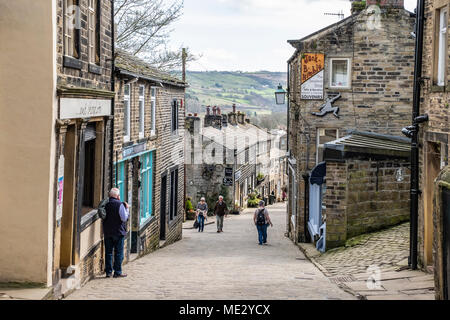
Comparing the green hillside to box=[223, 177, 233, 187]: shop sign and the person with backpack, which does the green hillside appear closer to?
box=[223, 177, 233, 187]: shop sign

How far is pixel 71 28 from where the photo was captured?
9.85 metres

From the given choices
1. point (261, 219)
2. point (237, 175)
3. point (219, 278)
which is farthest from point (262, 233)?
point (237, 175)

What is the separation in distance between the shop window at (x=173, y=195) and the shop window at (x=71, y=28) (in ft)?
40.1

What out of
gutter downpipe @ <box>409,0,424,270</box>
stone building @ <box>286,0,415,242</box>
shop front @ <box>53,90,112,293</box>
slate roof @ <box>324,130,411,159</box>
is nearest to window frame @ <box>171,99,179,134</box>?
stone building @ <box>286,0,415,242</box>

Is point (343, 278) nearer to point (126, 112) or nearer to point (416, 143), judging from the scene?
point (416, 143)

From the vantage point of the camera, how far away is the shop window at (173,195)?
22.3m

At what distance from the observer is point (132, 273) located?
481 inches

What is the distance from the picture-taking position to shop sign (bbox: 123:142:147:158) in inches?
561

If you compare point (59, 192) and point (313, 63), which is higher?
point (313, 63)

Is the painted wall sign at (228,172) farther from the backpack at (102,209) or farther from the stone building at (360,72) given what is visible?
the backpack at (102,209)

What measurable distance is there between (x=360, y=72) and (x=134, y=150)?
8.72m

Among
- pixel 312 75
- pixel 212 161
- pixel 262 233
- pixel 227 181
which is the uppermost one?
pixel 312 75

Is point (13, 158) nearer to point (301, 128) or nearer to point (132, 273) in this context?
point (132, 273)

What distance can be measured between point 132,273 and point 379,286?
16.0ft
